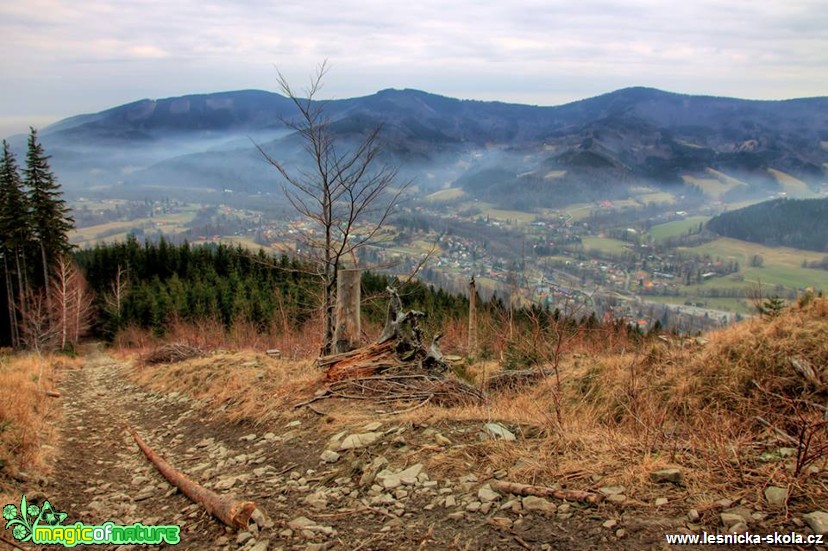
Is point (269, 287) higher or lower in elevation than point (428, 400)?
lower

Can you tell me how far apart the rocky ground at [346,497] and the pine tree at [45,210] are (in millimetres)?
27780

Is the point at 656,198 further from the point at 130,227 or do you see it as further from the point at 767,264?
the point at 130,227

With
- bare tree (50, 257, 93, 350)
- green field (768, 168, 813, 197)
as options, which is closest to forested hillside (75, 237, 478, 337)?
bare tree (50, 257, 93, 350)

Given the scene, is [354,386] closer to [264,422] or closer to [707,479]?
[264,422]

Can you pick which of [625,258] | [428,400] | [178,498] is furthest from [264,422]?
[625,258]

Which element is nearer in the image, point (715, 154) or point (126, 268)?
point (126, 268)

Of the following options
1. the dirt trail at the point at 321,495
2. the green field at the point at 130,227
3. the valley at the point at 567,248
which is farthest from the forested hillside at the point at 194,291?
the green field at the point at 130,227

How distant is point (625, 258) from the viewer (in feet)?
197

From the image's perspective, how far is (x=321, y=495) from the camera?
409 centimetres

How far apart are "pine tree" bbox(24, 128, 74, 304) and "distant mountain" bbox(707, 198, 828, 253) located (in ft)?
268

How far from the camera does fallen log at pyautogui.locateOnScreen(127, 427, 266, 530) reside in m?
3.74

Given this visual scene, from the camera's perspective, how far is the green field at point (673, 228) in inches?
3270

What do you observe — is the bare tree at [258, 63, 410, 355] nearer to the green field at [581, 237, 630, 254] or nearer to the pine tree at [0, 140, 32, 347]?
the pine tree at [0, 140, 32, 347]

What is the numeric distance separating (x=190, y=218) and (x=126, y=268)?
85.2 meters
